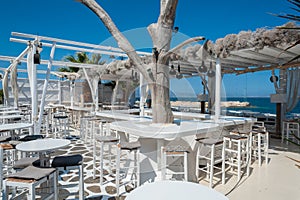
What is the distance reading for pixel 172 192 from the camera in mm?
1099

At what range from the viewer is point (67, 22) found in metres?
9.50

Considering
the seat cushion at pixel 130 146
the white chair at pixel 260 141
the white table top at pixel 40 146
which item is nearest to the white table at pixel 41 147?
the white table top at pixel 40 146

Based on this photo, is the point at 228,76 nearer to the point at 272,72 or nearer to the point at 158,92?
the point at 272,72

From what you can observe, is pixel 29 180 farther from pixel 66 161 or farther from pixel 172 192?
pixel 172 192

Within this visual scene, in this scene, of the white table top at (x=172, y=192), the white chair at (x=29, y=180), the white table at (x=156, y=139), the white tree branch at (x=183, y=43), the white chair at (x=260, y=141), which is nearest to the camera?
the white table top at (x=172, y=192)

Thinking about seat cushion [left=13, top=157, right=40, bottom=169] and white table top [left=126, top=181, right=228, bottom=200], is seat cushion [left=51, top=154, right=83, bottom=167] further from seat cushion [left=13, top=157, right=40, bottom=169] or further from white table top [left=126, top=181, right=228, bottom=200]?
white table top [left=126, top=181, right=228, bottom=200]

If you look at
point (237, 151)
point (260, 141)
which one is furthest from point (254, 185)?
point (260, 141)

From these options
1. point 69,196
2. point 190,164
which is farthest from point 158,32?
point 69,196

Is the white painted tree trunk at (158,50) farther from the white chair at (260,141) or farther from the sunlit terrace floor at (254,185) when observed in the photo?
the white chair at (260,141)

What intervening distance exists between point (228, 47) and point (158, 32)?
150 cm

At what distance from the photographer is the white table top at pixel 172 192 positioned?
104cm

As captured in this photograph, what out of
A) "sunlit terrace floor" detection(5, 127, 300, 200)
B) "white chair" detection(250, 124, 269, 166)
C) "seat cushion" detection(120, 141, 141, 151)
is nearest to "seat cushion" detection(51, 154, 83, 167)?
"seat cushion" detection(120, 141, 141, 151)

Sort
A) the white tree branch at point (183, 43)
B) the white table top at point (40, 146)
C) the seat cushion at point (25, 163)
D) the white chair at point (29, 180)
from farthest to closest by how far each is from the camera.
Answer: the white tree branch at point (183, 43)
the seat cushion at point (25, 163)
the white table top at point (40, 146)
the white chair at point (29, 180)

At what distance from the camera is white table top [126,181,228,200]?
104cm
